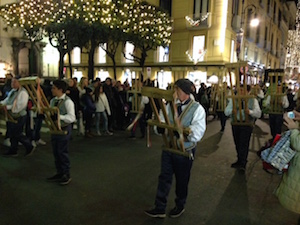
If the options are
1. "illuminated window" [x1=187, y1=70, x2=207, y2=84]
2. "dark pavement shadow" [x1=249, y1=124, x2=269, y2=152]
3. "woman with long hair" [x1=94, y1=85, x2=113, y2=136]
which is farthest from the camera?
"illuminated window" [x1=187, y1=70, x2=207, y2=84]

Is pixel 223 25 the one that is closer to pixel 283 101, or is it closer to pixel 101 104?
pixel 283 101

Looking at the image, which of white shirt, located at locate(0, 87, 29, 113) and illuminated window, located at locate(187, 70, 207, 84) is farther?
illuminated window, located at locate(187, 70, 207, 84)

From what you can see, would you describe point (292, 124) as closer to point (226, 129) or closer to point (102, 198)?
point (102, 198)

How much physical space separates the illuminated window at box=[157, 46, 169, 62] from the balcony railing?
2963mm

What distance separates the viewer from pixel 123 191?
4684 millimetres

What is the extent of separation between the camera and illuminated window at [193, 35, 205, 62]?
21656 mm

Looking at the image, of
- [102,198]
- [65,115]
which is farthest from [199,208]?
[65,115]

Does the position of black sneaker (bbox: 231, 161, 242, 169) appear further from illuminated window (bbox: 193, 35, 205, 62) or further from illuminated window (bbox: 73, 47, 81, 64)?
illuminated window (bbox: 73, 47, 81, 64)

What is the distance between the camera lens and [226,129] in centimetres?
1113

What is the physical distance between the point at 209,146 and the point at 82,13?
1057cm

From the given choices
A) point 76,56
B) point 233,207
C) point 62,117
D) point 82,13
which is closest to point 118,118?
point 62,117

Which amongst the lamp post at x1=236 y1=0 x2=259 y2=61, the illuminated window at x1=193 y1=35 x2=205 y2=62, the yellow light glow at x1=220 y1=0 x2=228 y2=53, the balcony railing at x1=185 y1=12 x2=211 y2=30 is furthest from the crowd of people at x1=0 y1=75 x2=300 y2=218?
the balcony railing at x1=185 y1=12 x2=211 y2=30

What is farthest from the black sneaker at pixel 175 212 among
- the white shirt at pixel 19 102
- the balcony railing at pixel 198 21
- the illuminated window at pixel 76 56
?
the illuminated window at pixel 76 56

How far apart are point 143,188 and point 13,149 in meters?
3.59
